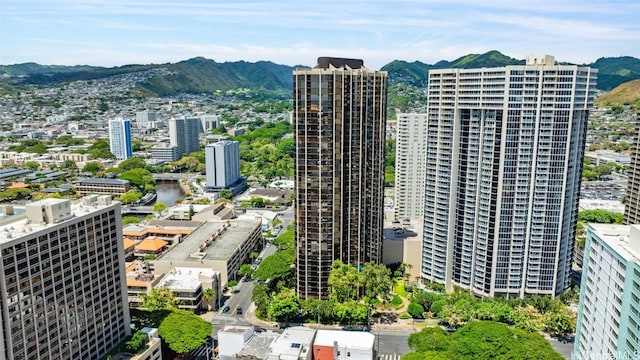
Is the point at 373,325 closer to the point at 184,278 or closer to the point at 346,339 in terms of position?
the point at 346,339

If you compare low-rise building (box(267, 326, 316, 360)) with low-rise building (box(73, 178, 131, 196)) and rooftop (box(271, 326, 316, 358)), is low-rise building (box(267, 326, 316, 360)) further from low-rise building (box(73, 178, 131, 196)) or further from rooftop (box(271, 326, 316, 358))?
low-rise building (box(73, 178, 131, 196))

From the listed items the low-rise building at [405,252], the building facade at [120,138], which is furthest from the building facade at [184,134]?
the low-rise building at [405,252]

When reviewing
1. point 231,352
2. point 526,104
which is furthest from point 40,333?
point 526,104

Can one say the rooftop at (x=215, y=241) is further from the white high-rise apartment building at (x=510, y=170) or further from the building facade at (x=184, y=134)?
the building facade at (x=184, y=134)

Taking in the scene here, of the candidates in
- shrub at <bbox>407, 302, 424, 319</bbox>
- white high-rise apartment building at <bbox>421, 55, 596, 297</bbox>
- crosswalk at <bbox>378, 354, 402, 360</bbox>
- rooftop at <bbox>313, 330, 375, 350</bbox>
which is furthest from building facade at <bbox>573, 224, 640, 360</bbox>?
white high-rise apartment building at <bbox>421, 55, 596, 297</bbox>

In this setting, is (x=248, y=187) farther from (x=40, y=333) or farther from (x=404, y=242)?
(x=40, y=333)

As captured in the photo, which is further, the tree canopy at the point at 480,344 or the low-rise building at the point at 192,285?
the low-rise building at the point at 192,285
